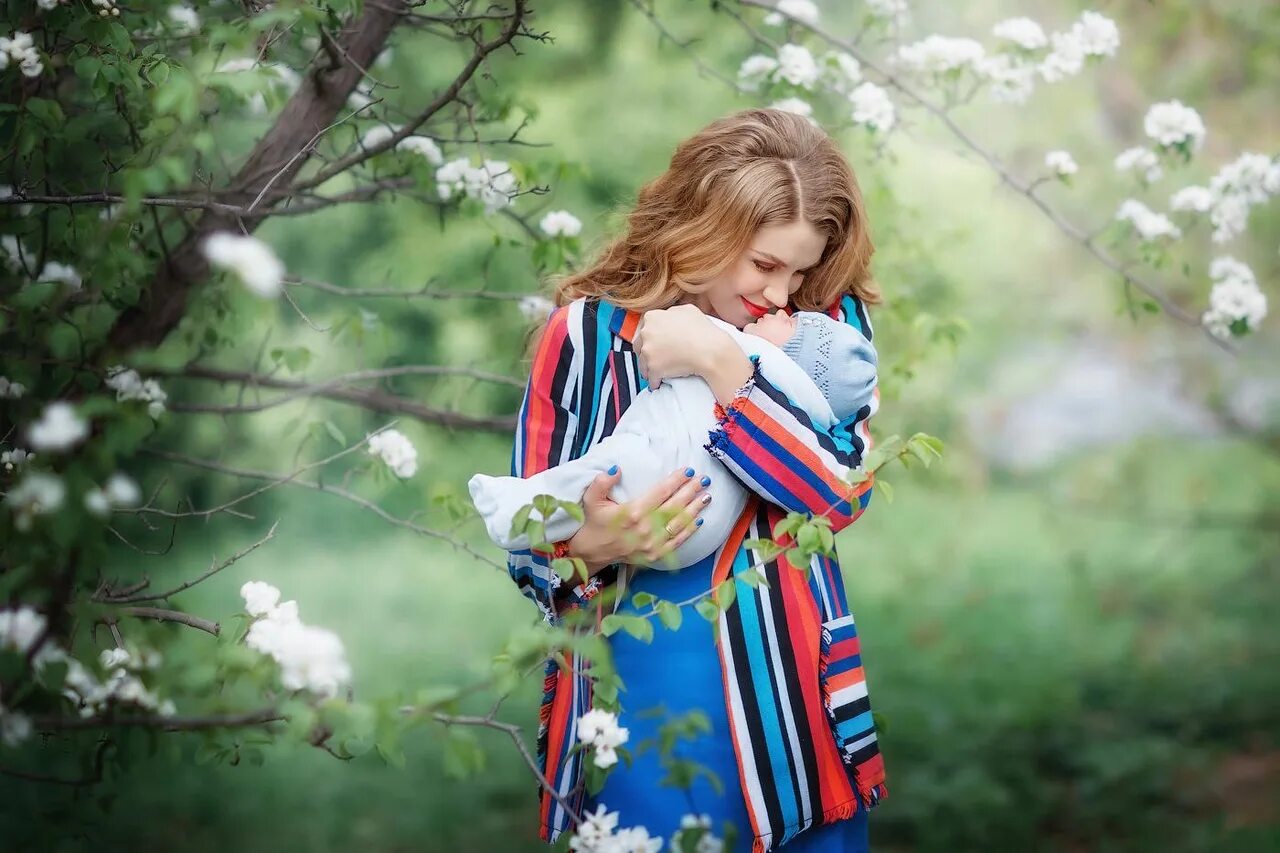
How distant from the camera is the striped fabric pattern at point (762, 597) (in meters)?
1.60

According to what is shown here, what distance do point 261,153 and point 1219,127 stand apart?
16.3ft

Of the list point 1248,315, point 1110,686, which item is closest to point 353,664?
point 1110,686

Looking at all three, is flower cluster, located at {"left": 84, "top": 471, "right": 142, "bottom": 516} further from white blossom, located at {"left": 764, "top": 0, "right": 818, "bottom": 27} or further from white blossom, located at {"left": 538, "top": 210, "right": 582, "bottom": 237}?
white blossom, located at {"left": 764, "top": 0, "right": 818, "bottom": 27}

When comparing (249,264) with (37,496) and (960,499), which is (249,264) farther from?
(960,499)

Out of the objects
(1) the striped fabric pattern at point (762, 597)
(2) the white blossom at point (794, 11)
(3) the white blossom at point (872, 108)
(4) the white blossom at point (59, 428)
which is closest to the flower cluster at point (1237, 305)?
(3) the white blossom at point (872, 108)

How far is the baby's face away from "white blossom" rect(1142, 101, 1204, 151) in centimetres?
126

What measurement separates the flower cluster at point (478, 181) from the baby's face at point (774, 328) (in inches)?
28.7

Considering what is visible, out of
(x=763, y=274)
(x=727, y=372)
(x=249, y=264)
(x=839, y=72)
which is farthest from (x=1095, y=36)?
(x=249, y=264)

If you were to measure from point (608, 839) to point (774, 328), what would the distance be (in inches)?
27.6

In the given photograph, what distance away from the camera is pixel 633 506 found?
5.04ft

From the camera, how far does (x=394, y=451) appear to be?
226 cm

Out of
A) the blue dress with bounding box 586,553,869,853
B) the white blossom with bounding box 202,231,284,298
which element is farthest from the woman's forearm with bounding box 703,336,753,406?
the white blossom with bounding box 202,231,284,298

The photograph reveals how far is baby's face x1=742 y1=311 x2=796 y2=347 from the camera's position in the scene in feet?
5.58

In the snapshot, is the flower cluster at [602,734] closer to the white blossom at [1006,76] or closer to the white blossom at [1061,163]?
the white blossom at [1061,163]
